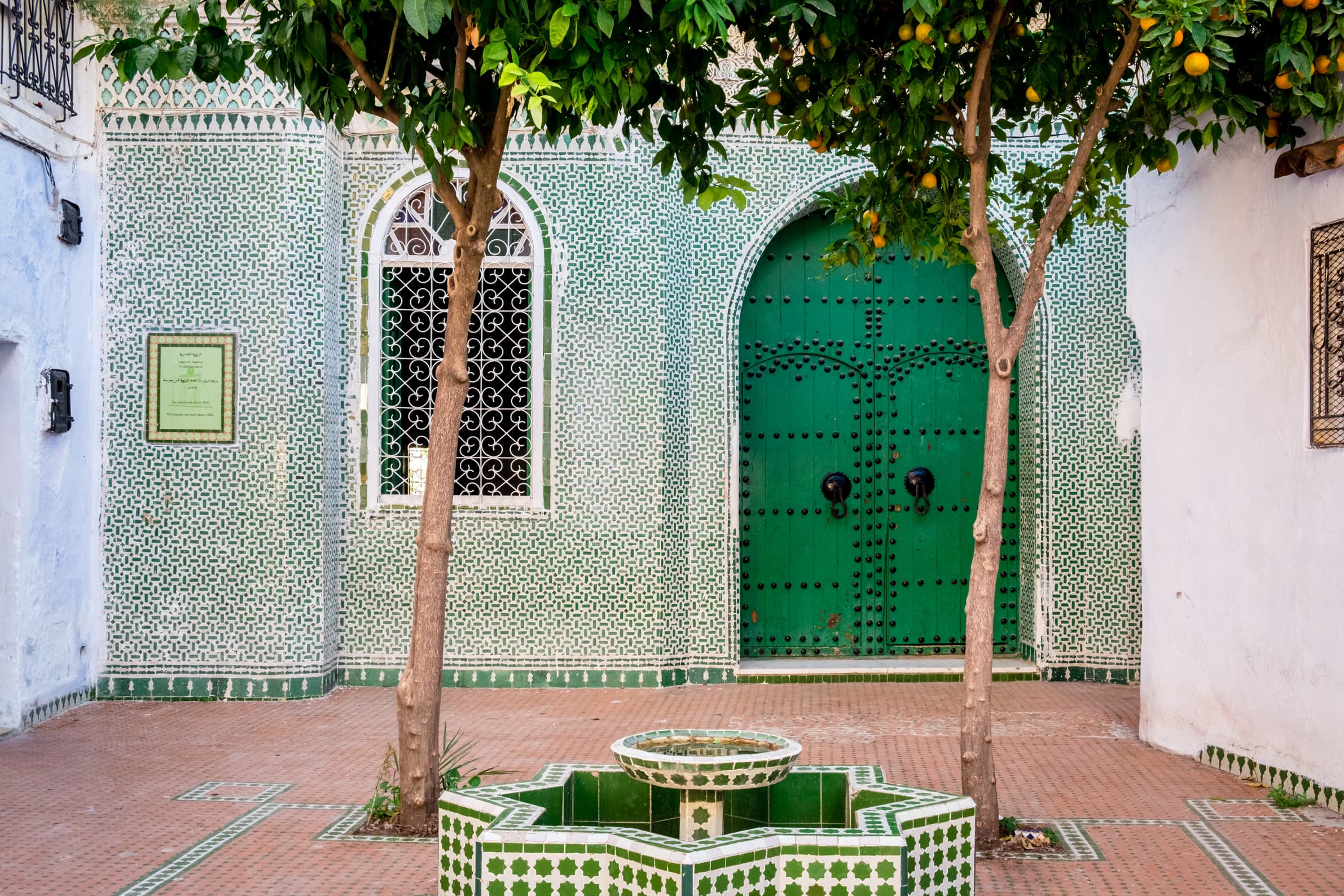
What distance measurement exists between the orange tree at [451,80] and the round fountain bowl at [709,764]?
1194mm

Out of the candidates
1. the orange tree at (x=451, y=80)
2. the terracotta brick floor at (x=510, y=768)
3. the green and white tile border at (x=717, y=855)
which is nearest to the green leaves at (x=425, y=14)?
the orange tree at (x=451, y=80)

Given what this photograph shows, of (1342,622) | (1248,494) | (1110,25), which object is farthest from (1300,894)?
(1110,25)

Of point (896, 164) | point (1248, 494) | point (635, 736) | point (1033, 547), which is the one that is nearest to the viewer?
point (635, 736)

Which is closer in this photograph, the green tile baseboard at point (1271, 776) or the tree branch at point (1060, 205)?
the tree branch at point (1060, 205)

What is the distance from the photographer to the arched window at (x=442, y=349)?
7.49m

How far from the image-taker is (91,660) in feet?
23.4

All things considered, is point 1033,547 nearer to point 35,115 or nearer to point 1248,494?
point 1248,494

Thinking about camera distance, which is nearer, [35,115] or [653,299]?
[35,115]

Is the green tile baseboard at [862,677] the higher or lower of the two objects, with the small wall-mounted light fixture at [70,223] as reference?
lower

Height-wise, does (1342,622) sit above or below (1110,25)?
below

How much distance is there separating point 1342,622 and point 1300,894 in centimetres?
121

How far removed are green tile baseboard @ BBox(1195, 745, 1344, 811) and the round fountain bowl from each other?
2.48 meters

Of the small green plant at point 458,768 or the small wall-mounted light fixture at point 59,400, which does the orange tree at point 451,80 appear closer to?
the small green plant at point 458,768

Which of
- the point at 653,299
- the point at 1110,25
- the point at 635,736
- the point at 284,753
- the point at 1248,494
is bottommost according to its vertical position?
the point at 284,753
